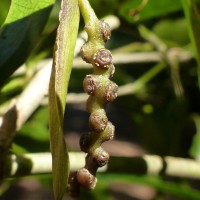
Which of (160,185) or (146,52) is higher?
(146,52)

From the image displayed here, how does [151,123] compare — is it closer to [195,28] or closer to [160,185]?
[160,185]

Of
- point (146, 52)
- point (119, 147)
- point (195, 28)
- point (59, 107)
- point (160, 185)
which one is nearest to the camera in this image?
point (59, 107)

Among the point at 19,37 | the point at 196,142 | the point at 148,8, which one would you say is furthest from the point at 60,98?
the point at 196,142

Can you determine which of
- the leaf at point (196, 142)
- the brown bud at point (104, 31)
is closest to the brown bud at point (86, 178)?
the brown bud at point (104, 31)

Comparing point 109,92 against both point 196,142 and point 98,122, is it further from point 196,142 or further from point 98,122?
point 196,142

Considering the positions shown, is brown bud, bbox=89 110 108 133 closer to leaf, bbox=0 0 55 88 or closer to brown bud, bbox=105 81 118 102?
brown bud, bbox=105 81 118 102

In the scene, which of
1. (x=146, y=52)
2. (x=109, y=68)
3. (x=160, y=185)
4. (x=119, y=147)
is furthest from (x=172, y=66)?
(x=119, y=147)

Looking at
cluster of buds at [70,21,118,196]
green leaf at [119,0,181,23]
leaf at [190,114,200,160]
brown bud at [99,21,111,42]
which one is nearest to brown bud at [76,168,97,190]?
cluster of buds at [70,21,118,196]
